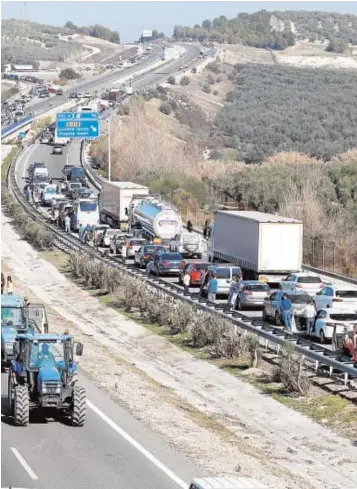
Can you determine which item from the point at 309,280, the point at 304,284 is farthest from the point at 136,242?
the point at 304,284

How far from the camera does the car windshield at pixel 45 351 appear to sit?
23.5 metres

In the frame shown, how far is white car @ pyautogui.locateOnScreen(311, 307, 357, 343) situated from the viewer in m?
32.9

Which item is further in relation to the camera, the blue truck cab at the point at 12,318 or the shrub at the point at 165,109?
the shrub at the point at 165,109

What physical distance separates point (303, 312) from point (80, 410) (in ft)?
41.4

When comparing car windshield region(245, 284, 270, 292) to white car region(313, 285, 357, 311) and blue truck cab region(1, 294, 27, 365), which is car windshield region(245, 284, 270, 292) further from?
blue truck cab region(1, 294, 27, 365)

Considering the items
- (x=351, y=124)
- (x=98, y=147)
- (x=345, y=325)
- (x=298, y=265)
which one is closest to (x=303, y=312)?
(x=345, y=325)

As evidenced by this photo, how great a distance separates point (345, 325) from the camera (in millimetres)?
32156

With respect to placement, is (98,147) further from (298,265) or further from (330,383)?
(330,383)

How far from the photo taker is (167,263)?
1951 inches

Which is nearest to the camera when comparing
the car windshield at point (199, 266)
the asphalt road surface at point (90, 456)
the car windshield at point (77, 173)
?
the asphalt road surface at point (90, 456)

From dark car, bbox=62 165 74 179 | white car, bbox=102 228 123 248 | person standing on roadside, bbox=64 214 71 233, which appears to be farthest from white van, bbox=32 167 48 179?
white car, bbox=102 228 123 248

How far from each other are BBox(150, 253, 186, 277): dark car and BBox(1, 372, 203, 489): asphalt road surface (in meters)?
23.8

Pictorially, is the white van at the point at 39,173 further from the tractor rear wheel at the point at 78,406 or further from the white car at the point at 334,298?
the tractor rear wheel at the point at 78,406

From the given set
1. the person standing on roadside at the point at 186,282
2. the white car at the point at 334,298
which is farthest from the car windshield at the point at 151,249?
the white car at the point at 334,298
